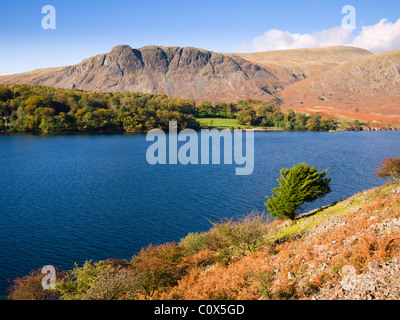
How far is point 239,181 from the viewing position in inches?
2044

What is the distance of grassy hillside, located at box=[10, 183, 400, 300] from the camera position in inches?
525

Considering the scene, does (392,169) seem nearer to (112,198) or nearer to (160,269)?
(160,269)

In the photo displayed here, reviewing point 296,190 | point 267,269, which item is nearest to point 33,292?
point 267,269

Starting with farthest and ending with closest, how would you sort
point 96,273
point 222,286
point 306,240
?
point 306,240 < point 96,273 < point 222,286

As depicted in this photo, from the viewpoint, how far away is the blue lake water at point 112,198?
27250mm

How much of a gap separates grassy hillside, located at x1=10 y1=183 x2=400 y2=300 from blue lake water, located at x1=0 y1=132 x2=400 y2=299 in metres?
8.06

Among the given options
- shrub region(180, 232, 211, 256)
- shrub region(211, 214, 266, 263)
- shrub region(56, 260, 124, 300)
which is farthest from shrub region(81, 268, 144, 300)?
shrub region(180, 232, 211, 256)

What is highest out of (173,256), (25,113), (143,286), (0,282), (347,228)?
(25,113)

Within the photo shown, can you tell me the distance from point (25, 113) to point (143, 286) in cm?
12903

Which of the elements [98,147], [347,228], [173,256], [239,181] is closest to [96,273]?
[173,256]

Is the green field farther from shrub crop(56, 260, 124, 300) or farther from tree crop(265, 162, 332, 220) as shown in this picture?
shrub crop(56, 260, 124, 300)

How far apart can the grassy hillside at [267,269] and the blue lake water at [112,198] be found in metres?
8.06

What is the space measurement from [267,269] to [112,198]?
29.9 meters
